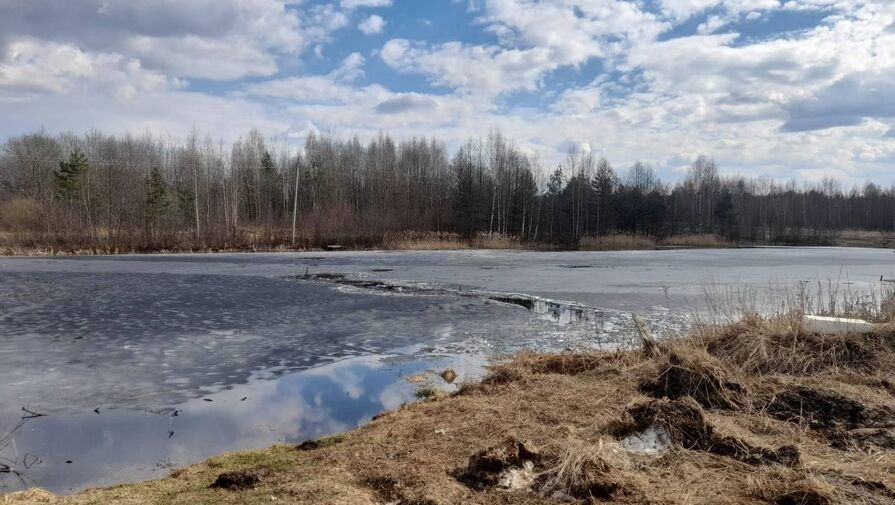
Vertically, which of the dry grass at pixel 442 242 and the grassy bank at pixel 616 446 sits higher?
the dry grass at pixel 442 242

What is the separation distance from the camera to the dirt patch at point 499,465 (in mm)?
3482

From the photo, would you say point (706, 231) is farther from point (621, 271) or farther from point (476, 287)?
point (476, 287)

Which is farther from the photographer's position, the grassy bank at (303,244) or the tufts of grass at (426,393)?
the grassy bank at (303,244)

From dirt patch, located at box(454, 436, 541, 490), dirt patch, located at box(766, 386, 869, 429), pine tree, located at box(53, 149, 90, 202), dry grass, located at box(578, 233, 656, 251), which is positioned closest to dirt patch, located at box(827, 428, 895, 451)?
dirt patch, located at box(766, 386, 869, 429)

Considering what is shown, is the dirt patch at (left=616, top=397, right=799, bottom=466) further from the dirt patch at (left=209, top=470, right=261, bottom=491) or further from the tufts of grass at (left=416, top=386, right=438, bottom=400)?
the dirt patch at (left=209, top=470, right=261, bottom=491)

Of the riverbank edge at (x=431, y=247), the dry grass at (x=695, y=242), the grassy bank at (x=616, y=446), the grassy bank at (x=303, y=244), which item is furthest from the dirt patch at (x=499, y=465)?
the dry grass at (x=695, y=242)

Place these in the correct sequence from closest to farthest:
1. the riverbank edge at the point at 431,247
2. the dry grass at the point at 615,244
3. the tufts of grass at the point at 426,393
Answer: the tufts of grass at the point at 426,393 < the riverbank edge at the point at 431,247 < the dry grass at the point at 615,244

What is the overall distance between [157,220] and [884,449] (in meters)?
39.9

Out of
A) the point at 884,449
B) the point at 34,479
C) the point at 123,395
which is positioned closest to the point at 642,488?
the point at 884,449

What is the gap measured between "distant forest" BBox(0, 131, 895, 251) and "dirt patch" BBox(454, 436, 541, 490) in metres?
32.3

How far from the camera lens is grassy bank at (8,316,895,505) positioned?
3324 mm

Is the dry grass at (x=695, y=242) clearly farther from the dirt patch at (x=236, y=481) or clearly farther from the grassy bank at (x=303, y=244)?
the dirt patch at (x=236, y=481)

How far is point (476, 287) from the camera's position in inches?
624

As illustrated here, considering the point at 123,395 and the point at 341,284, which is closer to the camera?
the point at 123,395
